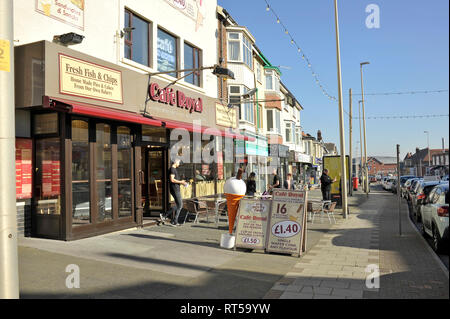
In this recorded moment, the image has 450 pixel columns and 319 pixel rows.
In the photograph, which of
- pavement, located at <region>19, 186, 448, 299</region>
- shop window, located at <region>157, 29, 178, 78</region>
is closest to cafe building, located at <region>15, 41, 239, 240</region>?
pavement, located at <region>19, 186, 448, 299</region>

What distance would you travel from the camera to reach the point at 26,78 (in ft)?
25.6

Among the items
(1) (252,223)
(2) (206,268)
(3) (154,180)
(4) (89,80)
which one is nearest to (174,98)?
(3) (154,180)

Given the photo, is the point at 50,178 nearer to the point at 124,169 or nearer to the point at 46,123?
the point at 46,123

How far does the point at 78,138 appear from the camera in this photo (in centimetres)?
862

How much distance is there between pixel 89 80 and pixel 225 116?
763cm

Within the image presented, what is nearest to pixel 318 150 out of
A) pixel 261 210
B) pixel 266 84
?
pixel 266 84

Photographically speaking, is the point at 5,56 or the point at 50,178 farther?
the point at 50,178

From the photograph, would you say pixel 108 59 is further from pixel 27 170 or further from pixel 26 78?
pixel 27 170

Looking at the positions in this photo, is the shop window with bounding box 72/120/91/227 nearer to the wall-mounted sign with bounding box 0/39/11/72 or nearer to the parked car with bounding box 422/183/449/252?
the wall-mounted sign with bounding box 0/39/11/72

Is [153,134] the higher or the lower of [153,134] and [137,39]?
the lower

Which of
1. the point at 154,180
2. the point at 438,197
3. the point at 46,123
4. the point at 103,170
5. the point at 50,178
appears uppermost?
the point at 46,123

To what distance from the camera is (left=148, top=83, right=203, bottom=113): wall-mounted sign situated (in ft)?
36.6

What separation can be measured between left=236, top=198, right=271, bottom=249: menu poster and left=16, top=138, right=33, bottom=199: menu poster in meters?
4.67

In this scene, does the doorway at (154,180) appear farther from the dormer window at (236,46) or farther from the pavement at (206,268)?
the dormer window at (236,46)
